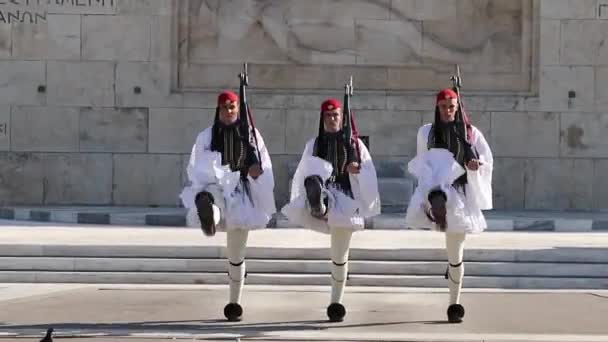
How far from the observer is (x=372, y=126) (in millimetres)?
20016

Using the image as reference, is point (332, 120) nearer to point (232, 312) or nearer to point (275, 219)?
point (232, 312)

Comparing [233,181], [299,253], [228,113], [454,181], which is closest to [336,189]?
[233,181]

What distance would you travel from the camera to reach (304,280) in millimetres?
13008

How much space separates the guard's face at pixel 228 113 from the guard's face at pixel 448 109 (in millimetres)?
1674

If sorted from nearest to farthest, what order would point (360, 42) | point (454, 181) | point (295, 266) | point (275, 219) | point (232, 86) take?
1. point (454, 181)
2. point (295, 266)
3. point (275, 219)
4. point (232, 86)
5. point (360, 42)

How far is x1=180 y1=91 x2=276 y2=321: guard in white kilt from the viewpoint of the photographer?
9.92 m

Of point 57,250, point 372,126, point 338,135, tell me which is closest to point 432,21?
point 372,126

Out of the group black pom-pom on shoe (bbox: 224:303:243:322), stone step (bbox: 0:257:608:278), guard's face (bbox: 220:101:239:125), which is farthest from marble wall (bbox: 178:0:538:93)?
black pom-pom on shoe (bbox: 224:303:243:322)

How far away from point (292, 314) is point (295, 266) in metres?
2.88

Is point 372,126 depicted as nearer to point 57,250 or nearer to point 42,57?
point 42,57

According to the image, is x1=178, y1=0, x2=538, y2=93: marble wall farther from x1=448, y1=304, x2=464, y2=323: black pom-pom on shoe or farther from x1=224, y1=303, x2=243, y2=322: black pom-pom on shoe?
x1=448, y1=304, x2=464, y2=323: black pom-pom on shoe

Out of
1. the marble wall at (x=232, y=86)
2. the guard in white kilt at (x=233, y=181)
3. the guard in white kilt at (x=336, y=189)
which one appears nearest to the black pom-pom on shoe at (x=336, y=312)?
the guard in white kilt at (x=336, y=189)

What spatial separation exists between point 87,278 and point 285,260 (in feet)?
6.96

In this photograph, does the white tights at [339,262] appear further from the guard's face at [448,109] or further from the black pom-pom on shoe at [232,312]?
the guard's face at [448,109]
